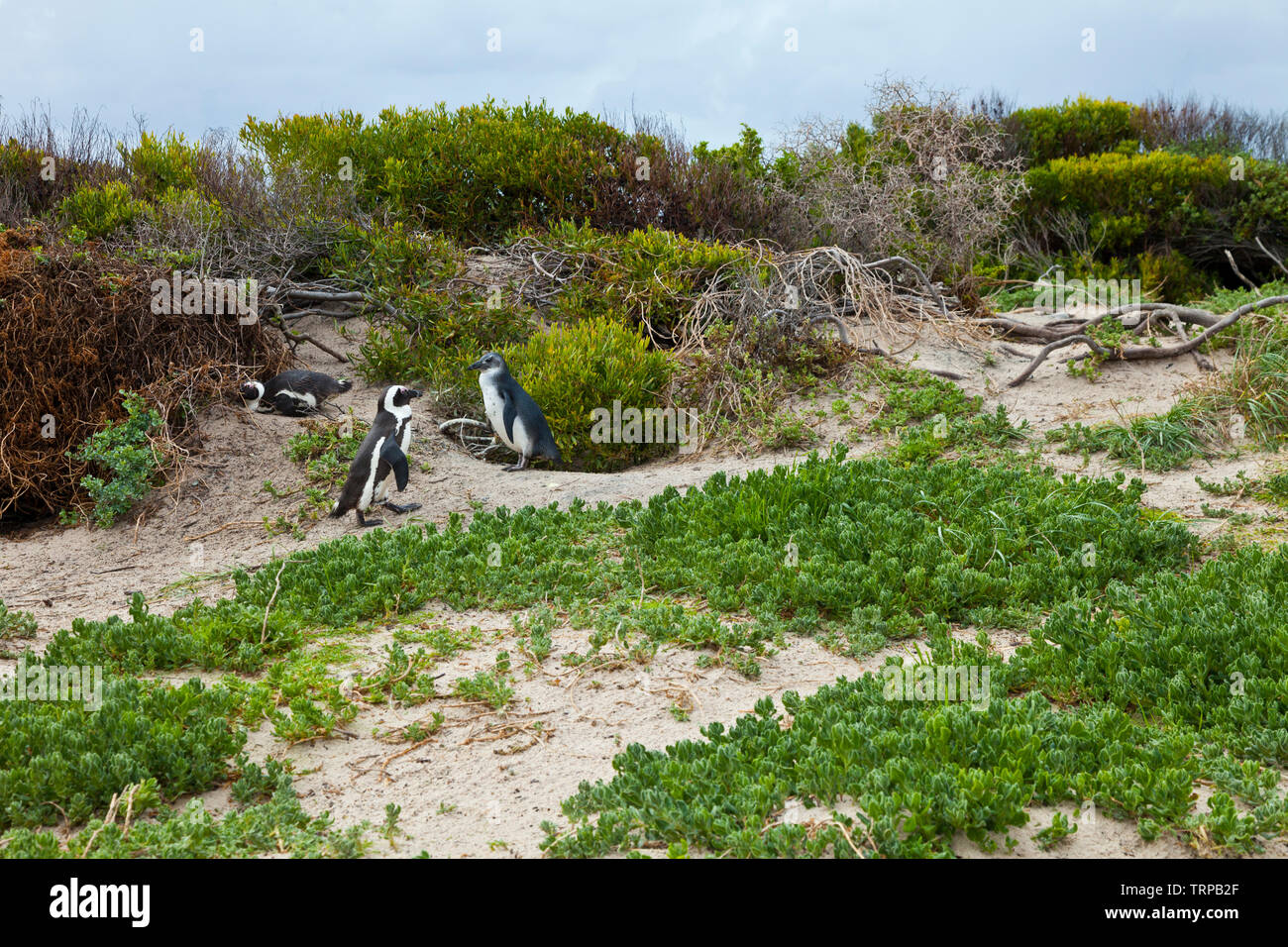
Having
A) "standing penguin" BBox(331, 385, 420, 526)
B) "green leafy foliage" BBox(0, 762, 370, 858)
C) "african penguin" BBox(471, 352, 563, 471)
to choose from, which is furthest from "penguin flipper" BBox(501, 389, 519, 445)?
"green leafy foliage" BBox(0, 762, 370, 858)

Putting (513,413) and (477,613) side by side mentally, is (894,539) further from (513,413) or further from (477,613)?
(513,413)

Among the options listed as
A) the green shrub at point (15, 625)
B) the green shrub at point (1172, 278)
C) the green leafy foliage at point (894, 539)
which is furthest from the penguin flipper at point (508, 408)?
the green shrub at point (1172, 278)

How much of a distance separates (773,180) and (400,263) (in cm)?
669

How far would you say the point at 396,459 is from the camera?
270 inches

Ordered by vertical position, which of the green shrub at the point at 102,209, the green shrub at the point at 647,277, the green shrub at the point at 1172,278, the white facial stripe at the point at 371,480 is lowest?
the white facial stripe at the point at 371,480

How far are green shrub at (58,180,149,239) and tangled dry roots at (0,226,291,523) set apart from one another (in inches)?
105

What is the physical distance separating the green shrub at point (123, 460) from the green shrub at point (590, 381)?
3.13 meters

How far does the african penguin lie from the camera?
8164 millimetres

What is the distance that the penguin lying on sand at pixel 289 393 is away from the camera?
8805mm

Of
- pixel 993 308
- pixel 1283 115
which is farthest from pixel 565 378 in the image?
pixel 1283 115

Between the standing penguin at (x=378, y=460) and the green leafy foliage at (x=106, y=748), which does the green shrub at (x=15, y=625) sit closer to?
the green leafy foliage at (x=106, y=748)

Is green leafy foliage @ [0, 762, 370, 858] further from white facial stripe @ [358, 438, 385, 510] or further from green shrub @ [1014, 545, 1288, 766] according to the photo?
white facial stripe @ [358, 438, 385, 510]

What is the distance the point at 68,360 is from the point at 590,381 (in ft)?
14.1

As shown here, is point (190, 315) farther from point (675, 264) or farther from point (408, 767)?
point (408, 767)
